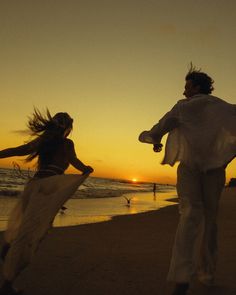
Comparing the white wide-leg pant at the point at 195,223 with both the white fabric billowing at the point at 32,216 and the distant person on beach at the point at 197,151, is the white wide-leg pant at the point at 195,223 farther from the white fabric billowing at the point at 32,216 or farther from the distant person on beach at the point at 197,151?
the white fabric billowing at the point at 32,216

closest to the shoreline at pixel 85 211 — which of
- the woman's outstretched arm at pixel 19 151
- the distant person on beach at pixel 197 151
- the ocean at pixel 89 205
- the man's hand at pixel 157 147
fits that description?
the ocean at pixel 89 205

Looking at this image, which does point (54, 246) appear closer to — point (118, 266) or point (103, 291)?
point (118, 266)

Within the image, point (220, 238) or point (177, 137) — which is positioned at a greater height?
point (177, 137)

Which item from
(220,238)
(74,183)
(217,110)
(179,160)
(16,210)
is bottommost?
(220,238)

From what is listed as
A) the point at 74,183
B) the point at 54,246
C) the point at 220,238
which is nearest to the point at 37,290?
the point at 74,183

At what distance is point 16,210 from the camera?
398 centimetres

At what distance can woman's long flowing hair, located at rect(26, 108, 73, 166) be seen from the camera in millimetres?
4062

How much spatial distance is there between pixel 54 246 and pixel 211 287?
10.2 feet

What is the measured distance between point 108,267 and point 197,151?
209 centimetres

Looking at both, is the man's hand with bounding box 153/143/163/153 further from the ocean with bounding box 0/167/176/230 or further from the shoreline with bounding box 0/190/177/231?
the shoreline with bounding box 0/190/177/231

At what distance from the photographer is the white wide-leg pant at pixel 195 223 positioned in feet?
11.9

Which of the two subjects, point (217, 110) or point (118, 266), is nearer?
point (217, 110)

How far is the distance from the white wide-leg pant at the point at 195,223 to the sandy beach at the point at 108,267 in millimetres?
437

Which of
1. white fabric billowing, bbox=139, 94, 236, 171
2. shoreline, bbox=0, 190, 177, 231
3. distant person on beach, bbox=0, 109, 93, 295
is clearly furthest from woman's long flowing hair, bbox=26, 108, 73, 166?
shoreline, bbox=0, 190, 177, 231
